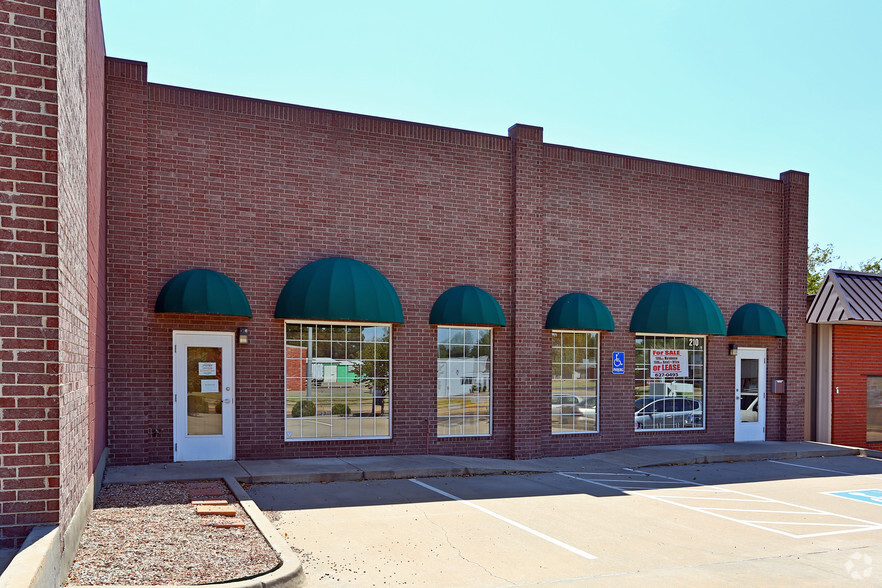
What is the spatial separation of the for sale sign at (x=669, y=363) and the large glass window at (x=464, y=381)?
4.47 metres

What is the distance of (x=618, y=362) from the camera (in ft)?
54.0

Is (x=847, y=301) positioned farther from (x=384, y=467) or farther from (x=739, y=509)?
(x=384, y=467)

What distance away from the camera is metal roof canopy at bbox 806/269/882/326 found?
18.2m

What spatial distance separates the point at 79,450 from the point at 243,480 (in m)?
5.02

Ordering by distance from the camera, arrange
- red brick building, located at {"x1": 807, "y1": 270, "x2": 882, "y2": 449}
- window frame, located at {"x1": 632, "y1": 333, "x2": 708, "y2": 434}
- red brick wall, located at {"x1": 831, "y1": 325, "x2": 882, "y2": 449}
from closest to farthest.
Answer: window frame, located at {"x1": 632, "y1": 333, "x2": 708, "y2": 434}
red brick building, located at {"x1": 807, "y1": 270, "x2": 882, "y2": 449}
red brick wall, located at {"x1": 831, "y1": 325, "x2": 882, "y2": 449}

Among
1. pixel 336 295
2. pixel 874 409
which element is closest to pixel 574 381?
pixel 336 295

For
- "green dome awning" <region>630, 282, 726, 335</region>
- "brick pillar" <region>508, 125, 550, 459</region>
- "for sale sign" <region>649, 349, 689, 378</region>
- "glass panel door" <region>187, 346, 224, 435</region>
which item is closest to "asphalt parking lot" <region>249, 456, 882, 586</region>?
"brick pillar" <region>508, 125, 550, 459</region>

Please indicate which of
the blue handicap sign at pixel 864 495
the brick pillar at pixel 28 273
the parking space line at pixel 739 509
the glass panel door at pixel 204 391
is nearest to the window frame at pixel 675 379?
the parking space line at pixel 739 509

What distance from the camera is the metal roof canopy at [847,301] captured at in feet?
59.8

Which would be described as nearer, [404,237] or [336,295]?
[336,295]

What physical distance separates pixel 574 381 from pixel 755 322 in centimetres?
540

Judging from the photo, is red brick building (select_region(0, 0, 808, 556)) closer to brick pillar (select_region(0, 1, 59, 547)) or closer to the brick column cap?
the brick column cap

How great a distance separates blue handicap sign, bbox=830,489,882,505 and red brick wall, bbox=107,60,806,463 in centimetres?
487

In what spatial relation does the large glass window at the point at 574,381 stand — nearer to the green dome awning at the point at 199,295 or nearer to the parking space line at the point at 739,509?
the parking space line at the point at 739,509
